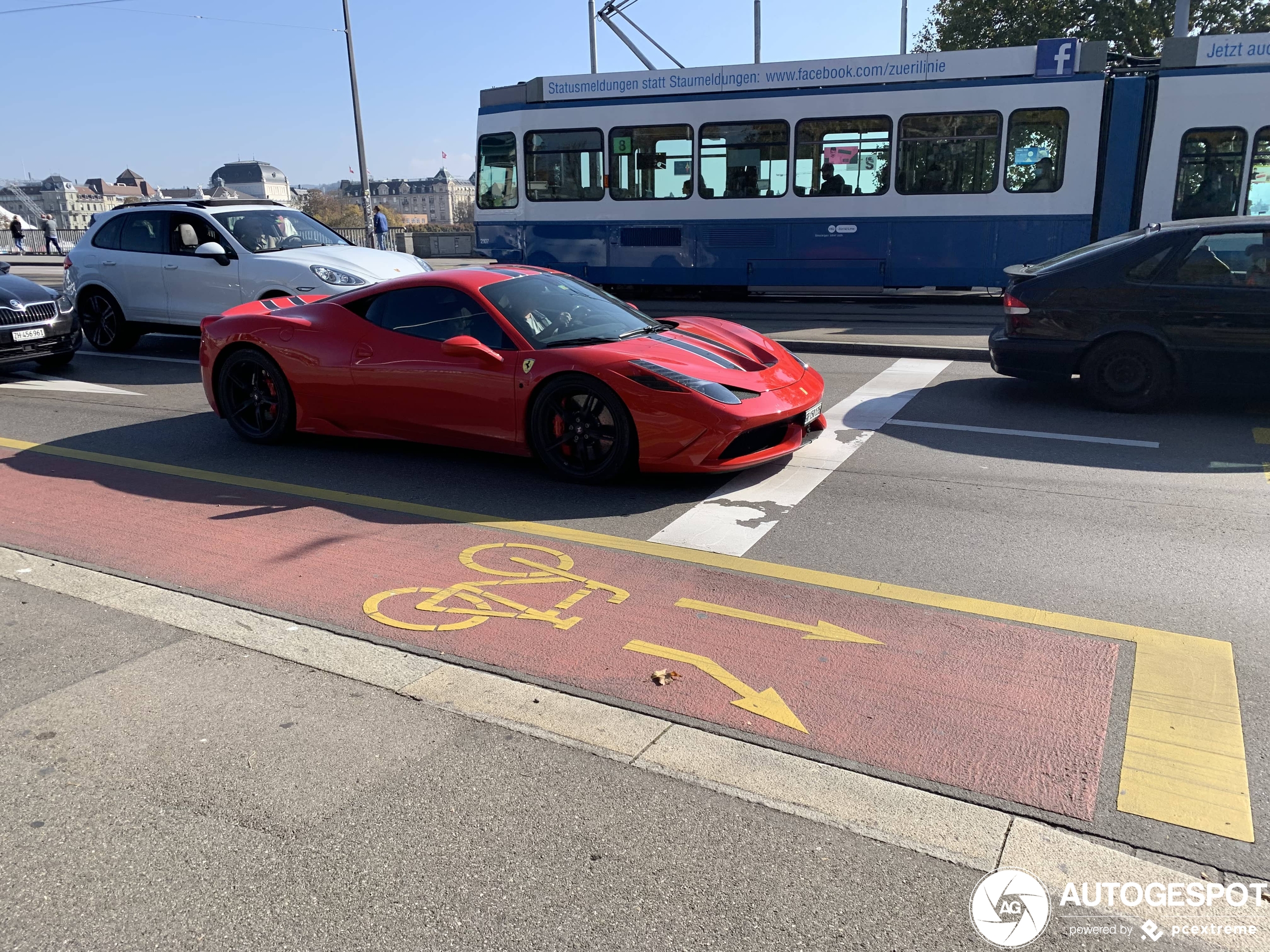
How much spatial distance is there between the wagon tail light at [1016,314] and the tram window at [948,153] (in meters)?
7.50

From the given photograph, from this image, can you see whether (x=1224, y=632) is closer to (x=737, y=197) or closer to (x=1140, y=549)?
(x=1140, y=549)

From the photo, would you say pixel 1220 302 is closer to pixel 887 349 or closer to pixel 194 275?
pixel 887 349

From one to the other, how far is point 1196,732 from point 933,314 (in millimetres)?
11953

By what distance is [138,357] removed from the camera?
12.6 m

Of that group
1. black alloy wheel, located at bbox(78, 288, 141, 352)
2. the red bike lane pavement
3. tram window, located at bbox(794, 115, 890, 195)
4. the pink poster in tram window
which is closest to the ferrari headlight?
the red bike lane pavement

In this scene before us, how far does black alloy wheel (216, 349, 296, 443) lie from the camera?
7629 millimetres

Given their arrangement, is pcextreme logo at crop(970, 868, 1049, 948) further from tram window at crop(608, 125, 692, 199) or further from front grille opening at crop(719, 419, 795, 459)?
tram window at crop(608, 125, 692, 199)

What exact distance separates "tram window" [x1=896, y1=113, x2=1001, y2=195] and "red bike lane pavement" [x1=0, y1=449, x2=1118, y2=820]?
39.4ft

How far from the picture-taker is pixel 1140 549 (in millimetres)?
5141

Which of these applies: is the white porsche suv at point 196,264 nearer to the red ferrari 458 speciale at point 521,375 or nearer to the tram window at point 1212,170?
the red ferrari 458 speciale at point 521,375

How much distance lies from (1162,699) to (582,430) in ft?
12.3

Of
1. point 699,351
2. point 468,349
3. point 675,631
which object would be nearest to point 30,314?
point 468,349

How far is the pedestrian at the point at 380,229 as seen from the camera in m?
29.5

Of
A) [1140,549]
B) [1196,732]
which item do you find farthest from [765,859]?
[1140,549]
